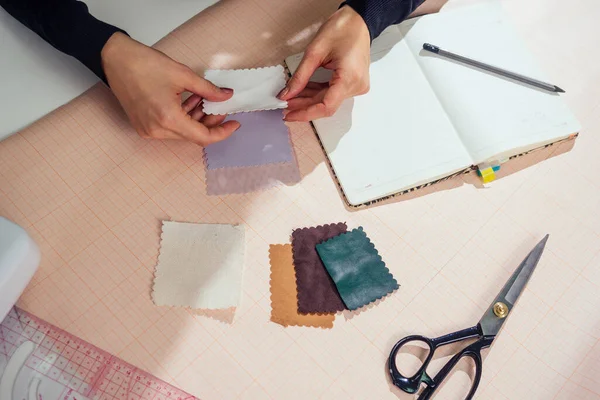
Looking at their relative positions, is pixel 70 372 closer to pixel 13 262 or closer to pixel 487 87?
pixel 13 262

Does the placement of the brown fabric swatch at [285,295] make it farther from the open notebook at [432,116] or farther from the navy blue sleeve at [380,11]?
the navy blue sleeve at [380,11]

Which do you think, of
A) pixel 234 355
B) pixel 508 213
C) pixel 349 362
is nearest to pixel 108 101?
pixel 234 355

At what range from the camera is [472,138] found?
832mm

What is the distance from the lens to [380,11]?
84 cm

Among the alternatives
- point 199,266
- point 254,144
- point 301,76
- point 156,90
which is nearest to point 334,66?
point 301,76

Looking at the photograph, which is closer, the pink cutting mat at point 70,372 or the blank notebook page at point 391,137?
the pink cutting mat at point 70,372

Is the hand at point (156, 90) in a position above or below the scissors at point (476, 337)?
above

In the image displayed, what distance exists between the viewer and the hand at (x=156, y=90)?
2.52 ft

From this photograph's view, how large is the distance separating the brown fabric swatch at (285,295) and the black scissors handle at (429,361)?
0.12m

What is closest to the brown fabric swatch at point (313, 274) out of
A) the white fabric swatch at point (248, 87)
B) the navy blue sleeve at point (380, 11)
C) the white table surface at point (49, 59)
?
the white fabric swatch at point (248, 87)

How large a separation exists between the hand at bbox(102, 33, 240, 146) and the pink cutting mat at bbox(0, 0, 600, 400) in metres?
0.06

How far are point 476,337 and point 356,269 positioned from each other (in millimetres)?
206

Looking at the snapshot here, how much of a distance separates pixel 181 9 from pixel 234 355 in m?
0.65

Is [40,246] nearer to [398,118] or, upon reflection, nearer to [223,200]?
[223,200]
